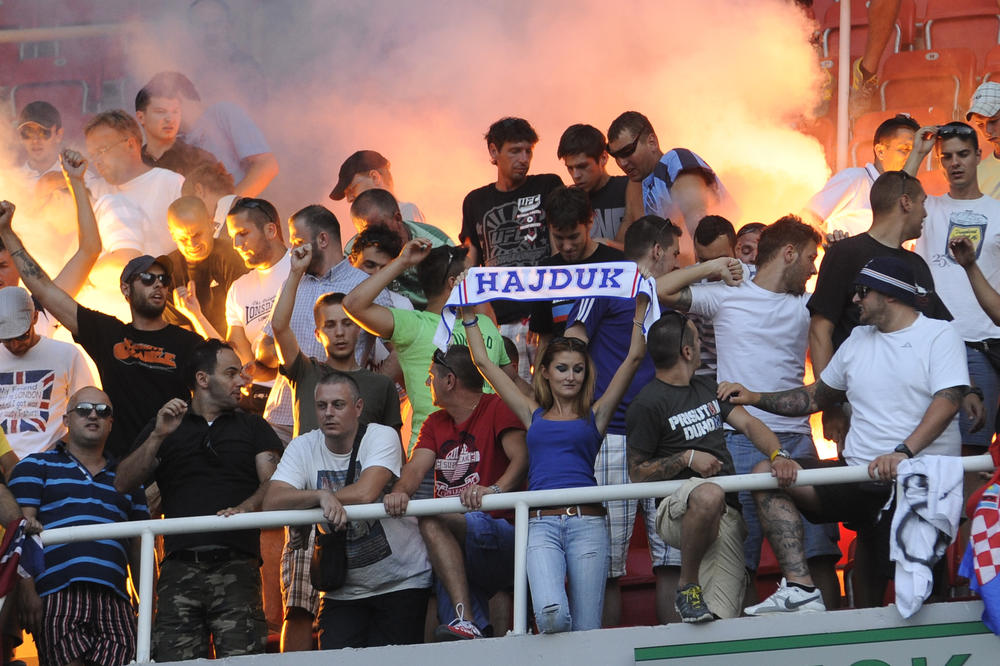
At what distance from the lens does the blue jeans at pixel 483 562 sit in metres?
6.95

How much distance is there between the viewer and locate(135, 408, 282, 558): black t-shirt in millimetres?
7164

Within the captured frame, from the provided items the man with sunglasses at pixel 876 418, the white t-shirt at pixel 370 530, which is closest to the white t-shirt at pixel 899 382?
the man with sunglasses at pixel 876 418

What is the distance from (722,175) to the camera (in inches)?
441

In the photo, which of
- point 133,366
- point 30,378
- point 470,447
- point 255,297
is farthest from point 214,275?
point 470,447

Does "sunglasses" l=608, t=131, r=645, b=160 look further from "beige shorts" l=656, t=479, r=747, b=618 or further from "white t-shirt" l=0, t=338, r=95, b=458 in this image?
"white t-shirt" l=0, t=338, r=95, b=458

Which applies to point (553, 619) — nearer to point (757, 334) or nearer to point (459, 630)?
point (459, 630)

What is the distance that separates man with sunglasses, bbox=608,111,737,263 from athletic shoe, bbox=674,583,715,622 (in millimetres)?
2923

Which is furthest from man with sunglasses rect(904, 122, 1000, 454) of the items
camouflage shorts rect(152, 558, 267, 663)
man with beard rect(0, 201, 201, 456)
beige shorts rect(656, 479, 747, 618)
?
man with beard rect(0, 201, 201, 456)

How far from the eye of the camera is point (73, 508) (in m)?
7.12

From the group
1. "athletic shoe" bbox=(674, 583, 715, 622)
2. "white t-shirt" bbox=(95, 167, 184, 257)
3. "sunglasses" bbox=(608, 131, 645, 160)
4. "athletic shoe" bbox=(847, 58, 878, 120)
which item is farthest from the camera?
"athletic shoe" bbox=(847, 58, 878, 120)

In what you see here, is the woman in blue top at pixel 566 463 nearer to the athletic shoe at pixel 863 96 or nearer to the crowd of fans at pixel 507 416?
the crowd of fans at pixel 507 416

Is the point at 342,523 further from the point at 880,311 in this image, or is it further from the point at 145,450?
the point at 880,311

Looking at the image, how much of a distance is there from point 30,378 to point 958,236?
468cm

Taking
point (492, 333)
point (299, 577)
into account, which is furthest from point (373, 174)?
point (299, 577)
